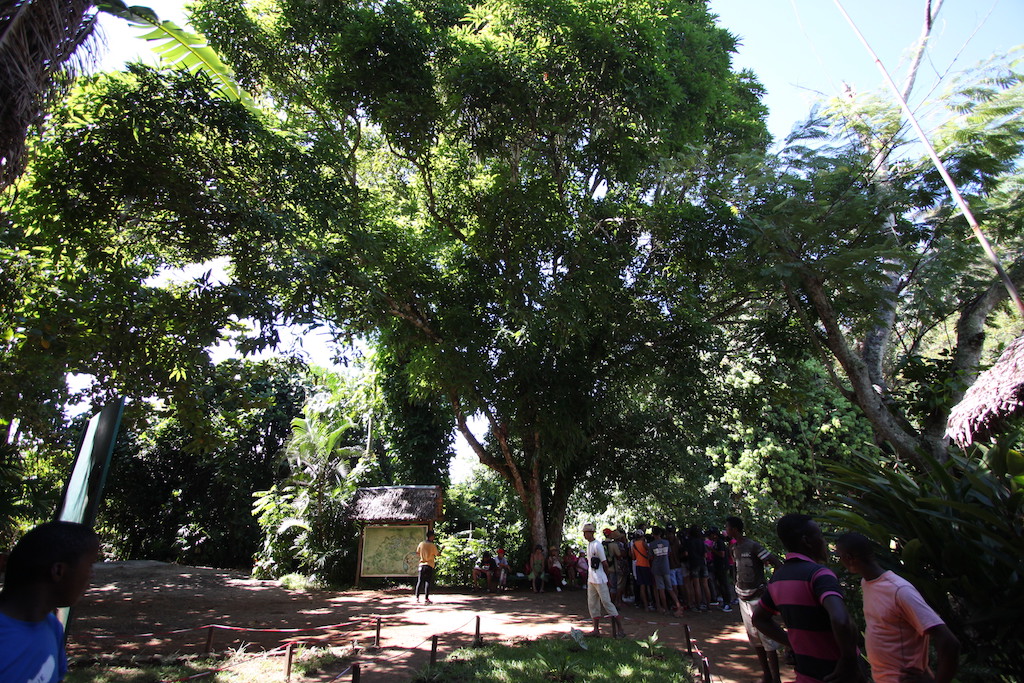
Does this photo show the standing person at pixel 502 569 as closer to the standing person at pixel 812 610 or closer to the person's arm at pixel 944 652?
the standing person at pixel 812 610

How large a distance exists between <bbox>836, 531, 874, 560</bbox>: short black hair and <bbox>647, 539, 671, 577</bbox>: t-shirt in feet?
26.3

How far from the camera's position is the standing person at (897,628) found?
2752 mm

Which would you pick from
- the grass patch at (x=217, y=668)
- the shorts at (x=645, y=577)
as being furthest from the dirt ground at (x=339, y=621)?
the shorts at (x=645, y=577)

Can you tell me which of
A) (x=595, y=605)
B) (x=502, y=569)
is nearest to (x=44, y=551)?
(x=595, y=605)

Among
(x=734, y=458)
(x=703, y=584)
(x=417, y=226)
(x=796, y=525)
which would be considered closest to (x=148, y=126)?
(x=417, y=226)

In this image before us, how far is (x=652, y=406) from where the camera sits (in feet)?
52.1

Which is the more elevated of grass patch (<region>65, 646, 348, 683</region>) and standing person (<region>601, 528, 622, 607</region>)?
standing person (<region>601, 528, 622, 607</region>)

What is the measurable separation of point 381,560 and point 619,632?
8.21m

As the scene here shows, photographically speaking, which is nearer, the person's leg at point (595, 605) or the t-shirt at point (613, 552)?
the person's leg at point (595, 605)

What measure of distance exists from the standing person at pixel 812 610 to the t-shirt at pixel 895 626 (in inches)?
7.8

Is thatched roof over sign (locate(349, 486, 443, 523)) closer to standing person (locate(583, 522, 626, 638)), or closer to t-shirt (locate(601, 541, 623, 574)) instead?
t-shirt (locate(601, 541, 623, 574))

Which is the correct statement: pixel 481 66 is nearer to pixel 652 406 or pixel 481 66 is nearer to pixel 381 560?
pixel 652 406

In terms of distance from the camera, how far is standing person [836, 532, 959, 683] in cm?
275

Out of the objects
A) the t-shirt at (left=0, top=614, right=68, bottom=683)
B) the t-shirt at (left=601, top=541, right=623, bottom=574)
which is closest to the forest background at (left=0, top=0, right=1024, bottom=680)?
the t-shirt at (left=601, top=541, right=623, bottom=574)
